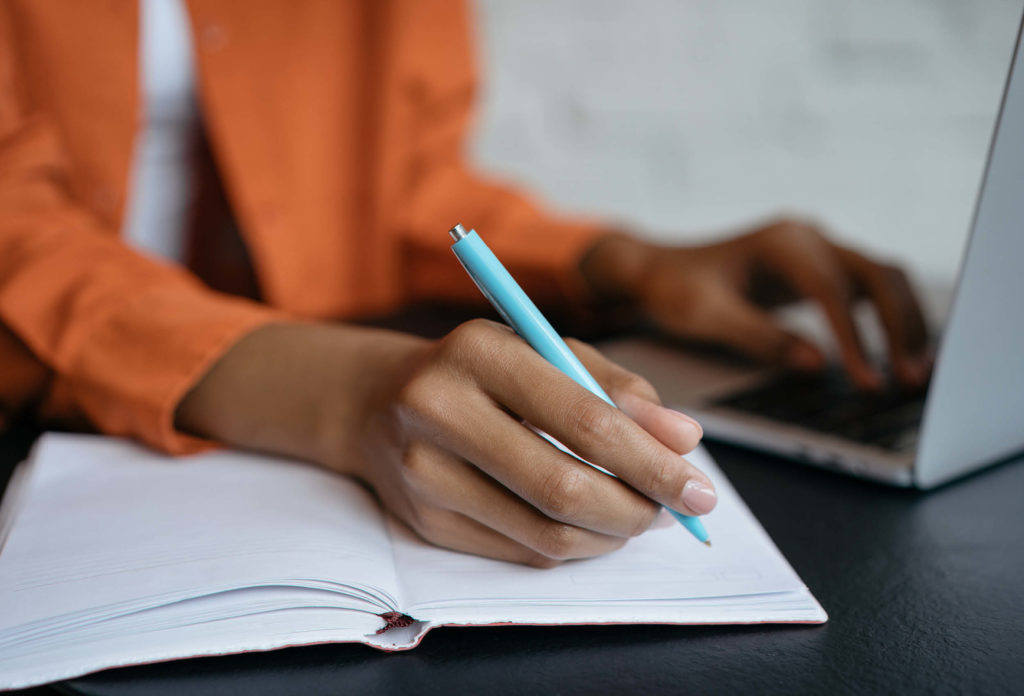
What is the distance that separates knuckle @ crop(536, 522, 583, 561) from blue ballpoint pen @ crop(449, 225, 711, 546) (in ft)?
0.15

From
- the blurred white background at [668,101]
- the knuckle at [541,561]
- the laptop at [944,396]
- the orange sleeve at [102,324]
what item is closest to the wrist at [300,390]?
the orange sleeve at [102,324]

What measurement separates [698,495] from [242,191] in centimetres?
66

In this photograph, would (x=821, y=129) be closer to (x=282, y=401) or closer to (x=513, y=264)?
(x=513, y=264)

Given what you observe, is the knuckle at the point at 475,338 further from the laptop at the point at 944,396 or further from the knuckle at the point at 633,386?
the laptop at the point at 944,396

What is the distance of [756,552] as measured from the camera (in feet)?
1.30

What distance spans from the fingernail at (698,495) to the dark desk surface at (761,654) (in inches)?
2.1

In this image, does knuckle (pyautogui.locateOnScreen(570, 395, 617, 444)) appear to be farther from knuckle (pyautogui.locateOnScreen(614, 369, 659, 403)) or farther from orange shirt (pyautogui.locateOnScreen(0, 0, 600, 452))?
orange shirt (pyautogui.locateOnScreen(0, 0, 600, 452))

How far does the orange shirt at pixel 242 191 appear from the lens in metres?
0.53

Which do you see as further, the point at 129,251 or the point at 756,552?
the point at 129,251

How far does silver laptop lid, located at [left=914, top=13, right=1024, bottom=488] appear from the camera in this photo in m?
0.39

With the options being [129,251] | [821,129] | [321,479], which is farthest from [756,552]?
[821,129]

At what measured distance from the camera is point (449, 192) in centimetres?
101

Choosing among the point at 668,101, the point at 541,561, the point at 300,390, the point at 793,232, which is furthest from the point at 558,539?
the point at 668,101

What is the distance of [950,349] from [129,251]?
1.81ft
